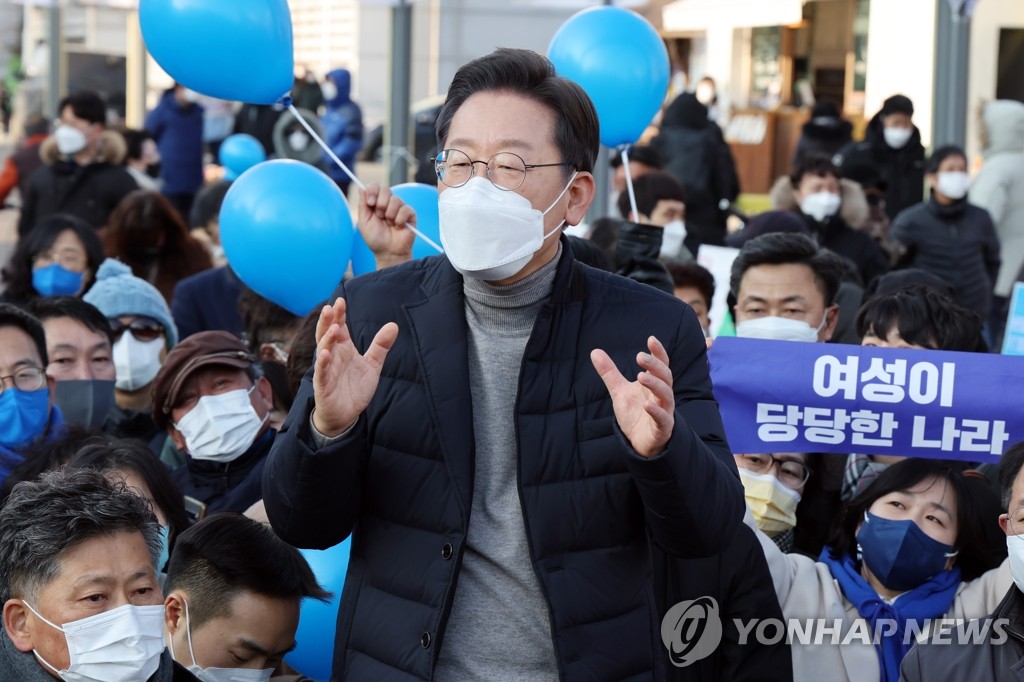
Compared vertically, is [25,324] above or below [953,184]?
below

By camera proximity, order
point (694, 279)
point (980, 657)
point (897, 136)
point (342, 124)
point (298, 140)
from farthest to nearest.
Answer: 1. point (342, 124)
2. point (298, 140)
3. point (897, 136)
4. point (694, 279)
5. point (980, 657)

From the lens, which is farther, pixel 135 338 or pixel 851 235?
pixel 851 235

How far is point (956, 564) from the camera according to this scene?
3.95m

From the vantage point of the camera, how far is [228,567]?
3555mm

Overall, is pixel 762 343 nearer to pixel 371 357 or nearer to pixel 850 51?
pixel 371 357

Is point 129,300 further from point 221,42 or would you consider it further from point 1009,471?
point 1009,471

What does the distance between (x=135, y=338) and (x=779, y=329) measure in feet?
8.70

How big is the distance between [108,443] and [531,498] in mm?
1970

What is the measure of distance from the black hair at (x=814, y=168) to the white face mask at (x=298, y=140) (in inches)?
231

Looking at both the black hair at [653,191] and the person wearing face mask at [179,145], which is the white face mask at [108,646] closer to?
the black hair at [653,191]

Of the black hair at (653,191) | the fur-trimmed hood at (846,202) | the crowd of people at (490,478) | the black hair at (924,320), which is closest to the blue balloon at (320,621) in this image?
the crowd of people at (490,478)

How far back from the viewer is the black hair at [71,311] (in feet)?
17.2

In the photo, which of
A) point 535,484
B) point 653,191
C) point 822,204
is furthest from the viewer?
point 822,204

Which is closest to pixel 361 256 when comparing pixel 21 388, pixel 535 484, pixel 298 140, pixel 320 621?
pixel 21 388
